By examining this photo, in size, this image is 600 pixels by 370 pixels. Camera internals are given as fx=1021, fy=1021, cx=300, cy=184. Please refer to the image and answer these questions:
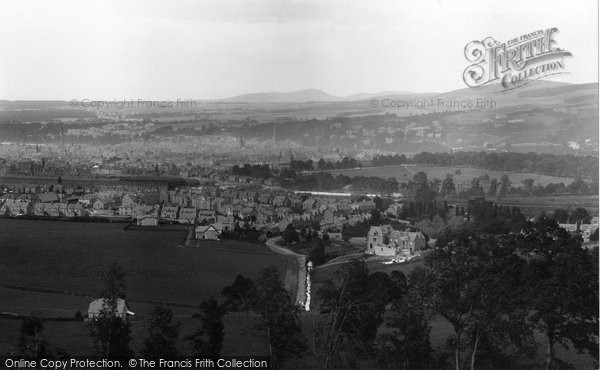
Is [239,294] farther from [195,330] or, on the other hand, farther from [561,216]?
[561,216]

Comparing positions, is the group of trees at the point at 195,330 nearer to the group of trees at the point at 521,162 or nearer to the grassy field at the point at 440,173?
the grassy field at the point at 440,173

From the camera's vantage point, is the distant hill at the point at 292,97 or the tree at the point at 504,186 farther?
the tree at the point at 504,186

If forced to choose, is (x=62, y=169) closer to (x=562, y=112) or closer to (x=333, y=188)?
(x=333, y=188)

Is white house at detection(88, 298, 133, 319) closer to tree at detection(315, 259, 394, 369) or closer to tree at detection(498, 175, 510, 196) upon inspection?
tree at detection(315, 259, 394, 369)

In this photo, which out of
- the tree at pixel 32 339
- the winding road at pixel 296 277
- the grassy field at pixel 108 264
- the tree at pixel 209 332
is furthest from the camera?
the winding road at pixel 296 277

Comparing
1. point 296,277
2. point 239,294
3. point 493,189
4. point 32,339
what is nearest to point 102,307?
point 32,339

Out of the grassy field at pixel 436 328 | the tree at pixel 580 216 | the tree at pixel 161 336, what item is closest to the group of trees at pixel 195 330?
the tree at pixel 161 336
